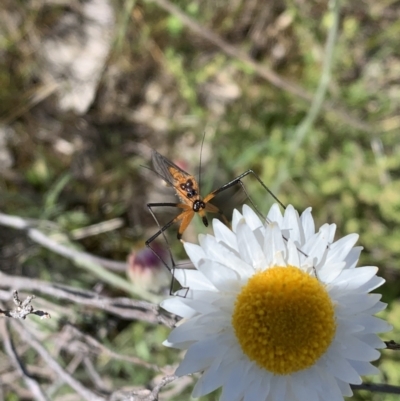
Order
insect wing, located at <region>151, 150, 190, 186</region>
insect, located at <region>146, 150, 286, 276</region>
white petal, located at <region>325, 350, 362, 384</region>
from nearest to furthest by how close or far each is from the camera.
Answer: white petal, located at <region>325, 350, 362, 384</region> → insect, located at <region>146, 150, 286, 276</region> → insect wing, located at <region>151, 150, 190, 186</region>

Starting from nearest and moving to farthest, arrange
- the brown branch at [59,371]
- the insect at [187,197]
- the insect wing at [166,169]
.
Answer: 1. the brown branch at [59,371]
2. the insect at [187,197]
3. the insect wing at [166,169]

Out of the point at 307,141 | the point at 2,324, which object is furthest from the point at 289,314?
the point at 307,141

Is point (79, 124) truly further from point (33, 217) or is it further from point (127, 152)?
point (33, 217)

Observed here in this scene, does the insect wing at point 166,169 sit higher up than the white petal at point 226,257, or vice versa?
the insect wing at point 166,169

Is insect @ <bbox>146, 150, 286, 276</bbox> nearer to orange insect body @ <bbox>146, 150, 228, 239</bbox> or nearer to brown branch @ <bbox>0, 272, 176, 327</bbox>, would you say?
orange insect body @ <bbox>146, 150, 228, 239</bbox>

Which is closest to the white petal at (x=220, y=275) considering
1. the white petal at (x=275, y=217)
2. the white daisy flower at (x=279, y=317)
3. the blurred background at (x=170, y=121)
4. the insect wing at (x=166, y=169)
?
the white daisy flower at (x=279, y=317)

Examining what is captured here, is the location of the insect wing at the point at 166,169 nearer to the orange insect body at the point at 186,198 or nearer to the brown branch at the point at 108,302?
the orange insect body at the point at 186,198

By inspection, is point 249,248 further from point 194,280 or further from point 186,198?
point 186,198

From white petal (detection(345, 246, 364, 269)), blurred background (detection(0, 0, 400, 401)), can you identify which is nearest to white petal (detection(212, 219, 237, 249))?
white petal (detection(345, 246, 364, 269))
